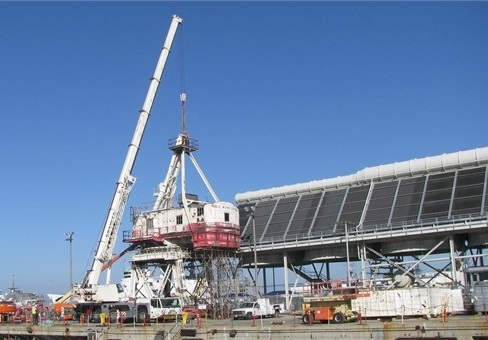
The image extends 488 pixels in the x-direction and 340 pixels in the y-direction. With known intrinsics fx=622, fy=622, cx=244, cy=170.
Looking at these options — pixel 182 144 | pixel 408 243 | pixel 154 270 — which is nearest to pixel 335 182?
pixel 408 243

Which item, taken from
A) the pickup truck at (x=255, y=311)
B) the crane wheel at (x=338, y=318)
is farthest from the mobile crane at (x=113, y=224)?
the crane wheel at (x=338, y=318)

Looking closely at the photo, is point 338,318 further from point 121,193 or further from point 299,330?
point 121,193

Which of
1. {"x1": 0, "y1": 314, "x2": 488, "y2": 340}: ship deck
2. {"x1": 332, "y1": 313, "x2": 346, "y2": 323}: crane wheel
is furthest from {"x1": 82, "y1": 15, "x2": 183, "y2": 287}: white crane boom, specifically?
{"x1": 332, "y1": 313, "x2": 346, "y2": 323}: crane wheel

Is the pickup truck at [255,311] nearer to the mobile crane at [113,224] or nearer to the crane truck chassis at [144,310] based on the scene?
the crane truck chassis at [144,310]

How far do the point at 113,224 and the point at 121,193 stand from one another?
11.7ft

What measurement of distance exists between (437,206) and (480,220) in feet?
17.2

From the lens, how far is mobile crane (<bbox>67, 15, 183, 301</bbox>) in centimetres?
6394

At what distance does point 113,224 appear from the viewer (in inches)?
2662

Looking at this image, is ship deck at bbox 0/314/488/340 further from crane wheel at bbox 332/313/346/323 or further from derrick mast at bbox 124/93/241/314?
derrick mast at bbox 124/93/241/314

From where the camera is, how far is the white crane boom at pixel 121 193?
217 ft

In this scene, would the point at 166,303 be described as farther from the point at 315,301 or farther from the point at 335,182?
the point at 335,182

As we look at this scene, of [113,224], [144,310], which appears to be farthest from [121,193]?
[144,310]

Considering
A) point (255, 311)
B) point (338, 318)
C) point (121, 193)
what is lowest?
point (338, 318)

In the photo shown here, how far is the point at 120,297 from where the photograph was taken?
62812 millimetres
